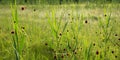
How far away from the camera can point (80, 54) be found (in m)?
2.33

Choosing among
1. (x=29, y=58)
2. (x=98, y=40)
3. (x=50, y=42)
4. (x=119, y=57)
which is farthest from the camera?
(x=98, y=40)

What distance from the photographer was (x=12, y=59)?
2082 millimetres

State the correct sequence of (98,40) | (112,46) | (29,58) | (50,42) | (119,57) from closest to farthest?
1. (29,58)
2. (119,57)
3. (50,42)
4. (112,46)
5. (98,40)

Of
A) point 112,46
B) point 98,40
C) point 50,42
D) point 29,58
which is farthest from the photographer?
point 98,40

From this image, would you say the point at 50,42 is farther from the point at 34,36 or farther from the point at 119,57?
the point at 119,57

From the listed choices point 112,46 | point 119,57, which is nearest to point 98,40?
point 112,46

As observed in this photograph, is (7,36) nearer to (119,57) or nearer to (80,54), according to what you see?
(80,54)

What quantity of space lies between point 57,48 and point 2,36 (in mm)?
965

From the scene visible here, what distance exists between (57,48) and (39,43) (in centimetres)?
30

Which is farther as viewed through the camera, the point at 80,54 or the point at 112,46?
the point at 112,46

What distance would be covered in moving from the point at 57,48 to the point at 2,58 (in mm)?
610

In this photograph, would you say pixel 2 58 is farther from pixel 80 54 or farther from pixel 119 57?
pixel 119 57

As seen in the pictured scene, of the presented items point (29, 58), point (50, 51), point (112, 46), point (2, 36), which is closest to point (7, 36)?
point (2, 36)

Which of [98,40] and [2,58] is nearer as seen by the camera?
[2,58]
